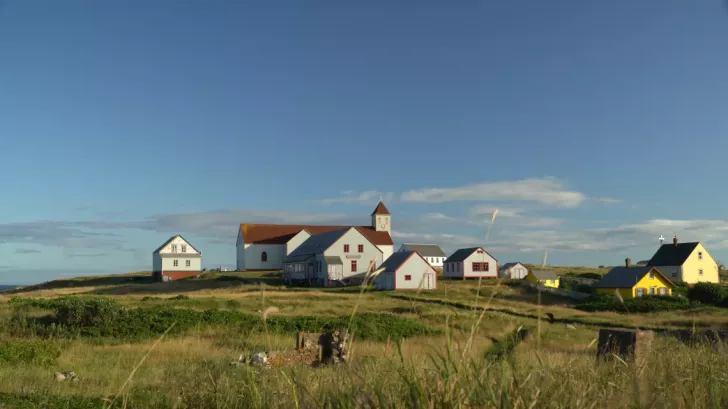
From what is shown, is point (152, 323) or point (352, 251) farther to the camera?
point (352, 251)

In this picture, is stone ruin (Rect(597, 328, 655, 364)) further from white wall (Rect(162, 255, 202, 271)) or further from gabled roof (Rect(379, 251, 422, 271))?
white wall (Rect(162, 255, 202, 271))

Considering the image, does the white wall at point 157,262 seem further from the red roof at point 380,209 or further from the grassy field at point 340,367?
the grassy field at point 340,367

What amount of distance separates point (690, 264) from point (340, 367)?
74.9 meters

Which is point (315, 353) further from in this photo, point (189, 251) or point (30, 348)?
point (189, 251)

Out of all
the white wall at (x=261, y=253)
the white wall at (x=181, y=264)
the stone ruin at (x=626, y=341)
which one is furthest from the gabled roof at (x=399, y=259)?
the stone ruin at (x=626, y=341)

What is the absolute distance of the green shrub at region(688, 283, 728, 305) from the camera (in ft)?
175

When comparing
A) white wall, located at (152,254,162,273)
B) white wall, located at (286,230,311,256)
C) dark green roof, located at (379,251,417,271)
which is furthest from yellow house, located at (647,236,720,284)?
white wall, located at (152,254,162,273)

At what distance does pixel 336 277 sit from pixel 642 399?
6350cm

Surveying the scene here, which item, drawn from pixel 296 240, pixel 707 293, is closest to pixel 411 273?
pixel 296 240

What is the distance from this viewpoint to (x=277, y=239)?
274ft

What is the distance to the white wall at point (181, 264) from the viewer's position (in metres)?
76.3

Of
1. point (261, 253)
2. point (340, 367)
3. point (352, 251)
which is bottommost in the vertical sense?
point (340, 367)

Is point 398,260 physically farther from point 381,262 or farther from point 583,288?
point 583,288

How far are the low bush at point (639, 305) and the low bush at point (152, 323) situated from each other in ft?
84.2
